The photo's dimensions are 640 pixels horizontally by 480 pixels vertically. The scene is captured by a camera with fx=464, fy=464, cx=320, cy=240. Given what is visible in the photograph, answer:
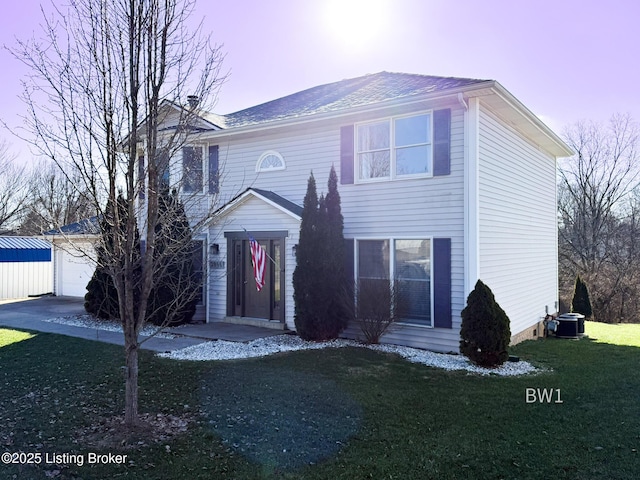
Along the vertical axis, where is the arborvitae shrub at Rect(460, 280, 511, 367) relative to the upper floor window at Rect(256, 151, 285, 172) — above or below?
below

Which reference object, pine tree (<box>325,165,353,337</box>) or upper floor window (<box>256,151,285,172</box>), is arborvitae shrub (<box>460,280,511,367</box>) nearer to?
pine tree (<box>325,165,353,337</box>)

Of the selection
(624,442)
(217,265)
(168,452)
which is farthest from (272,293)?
(624,442)

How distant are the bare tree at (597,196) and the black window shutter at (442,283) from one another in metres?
19.7

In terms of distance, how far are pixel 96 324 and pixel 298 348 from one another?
5.39m

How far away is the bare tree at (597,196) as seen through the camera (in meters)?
25.5

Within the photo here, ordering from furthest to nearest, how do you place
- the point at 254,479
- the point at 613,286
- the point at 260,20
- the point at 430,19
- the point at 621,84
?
the point at 613,286 < the point at 621,84 < the point at 430,19 < the point at 260,20 < the point at 254,479

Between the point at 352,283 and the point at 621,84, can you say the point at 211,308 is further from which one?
the point at 621,84

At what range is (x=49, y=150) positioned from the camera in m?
4.61

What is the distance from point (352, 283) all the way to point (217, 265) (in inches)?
144

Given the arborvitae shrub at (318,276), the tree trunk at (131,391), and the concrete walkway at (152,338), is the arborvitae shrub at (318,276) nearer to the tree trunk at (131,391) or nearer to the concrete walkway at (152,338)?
the concrete walkway at (152,338)

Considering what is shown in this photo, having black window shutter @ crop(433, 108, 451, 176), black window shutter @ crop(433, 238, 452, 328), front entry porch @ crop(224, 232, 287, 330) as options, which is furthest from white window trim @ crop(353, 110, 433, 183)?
front entry porch @ crop(224, 232, 287, 330)

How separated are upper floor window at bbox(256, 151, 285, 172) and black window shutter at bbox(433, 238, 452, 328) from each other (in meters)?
4.21

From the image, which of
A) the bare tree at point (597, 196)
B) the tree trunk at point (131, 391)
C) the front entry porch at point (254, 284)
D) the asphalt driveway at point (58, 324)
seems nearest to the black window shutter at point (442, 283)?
the front entry porch at point (254, 284)

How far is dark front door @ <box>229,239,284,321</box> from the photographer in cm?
1043
